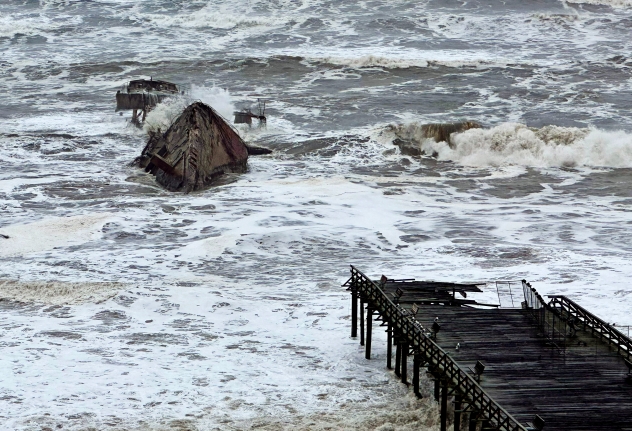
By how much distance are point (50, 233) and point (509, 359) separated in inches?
757

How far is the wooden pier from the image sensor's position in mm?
16656

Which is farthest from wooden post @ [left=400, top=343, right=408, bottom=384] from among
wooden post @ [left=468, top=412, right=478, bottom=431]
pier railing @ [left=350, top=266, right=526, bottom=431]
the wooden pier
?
wooden post @ [left=468, top=412, right=478, bottom=431]

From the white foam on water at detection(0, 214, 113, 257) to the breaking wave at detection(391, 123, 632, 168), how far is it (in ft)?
62.0

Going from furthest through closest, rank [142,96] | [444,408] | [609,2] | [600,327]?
[609,2]
[142,96]
[600,327]
[444,408]

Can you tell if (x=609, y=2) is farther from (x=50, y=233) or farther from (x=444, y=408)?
(x=444, y=408)

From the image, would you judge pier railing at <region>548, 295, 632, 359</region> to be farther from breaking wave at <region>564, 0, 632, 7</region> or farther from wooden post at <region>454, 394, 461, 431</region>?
breaking wave at <region>564, 0, 632, 7</region>

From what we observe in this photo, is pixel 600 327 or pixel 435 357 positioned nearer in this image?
pixel 435 357

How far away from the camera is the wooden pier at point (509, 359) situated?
16.7 meters

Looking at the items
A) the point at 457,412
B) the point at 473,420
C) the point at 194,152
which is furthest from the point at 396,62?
the point at 473,420

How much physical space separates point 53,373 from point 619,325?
41.2 ft

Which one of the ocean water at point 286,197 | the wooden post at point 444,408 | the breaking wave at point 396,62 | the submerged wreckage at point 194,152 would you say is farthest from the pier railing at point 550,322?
the breaking wave at point 396,62

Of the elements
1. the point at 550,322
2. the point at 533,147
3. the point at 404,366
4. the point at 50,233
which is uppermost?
the point at 550,322

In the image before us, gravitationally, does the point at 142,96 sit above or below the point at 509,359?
below

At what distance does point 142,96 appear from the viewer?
2188 inches
